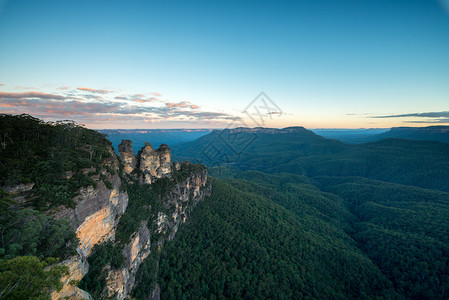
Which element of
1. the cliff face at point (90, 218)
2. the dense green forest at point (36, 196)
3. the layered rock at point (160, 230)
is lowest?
the layered rock at point (160, 230)

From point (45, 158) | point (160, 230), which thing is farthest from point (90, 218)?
point (160, 230)

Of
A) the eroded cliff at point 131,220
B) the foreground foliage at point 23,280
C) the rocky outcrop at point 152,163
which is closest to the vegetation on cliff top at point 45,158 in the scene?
the eroded cliff at point 131,220

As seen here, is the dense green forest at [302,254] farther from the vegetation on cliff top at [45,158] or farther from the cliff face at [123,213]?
the vegetation on cliff top at [45,158]

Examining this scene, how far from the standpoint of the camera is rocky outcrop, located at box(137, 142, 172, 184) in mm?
43219

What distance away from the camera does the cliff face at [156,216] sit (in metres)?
23.8

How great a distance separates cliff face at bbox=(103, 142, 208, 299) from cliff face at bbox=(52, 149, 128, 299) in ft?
15.7

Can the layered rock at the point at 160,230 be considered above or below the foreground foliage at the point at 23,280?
below

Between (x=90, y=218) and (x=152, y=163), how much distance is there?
25367 millimetres

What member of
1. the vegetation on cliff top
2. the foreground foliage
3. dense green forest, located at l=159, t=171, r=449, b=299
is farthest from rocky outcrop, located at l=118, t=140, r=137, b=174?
the foreground foliage

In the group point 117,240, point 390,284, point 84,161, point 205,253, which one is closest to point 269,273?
point 205,253

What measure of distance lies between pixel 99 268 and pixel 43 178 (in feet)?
42.0

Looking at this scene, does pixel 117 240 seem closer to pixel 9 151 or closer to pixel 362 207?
pixel 9 151

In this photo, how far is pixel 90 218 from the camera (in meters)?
20.8

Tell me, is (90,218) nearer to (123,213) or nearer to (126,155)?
(123,213)
